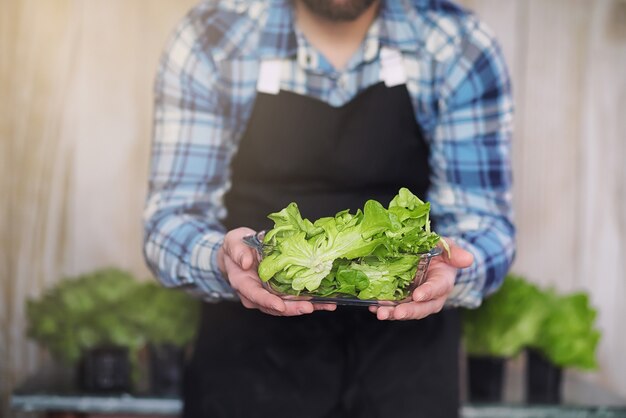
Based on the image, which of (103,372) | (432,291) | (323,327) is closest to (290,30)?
(323,327)

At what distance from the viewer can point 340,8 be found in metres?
1.15

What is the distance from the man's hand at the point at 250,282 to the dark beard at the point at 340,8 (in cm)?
37

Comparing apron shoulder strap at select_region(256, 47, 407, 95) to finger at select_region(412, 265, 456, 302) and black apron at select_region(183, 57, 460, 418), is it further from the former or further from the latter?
finger at select_region(412, 265, 456, 302)

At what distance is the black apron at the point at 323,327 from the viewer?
44.1 inches

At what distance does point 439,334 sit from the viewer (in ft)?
3.80

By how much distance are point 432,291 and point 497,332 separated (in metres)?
0.67

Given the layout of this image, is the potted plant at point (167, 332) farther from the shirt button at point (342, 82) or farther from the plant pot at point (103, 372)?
the shirt button at point (342, 82)

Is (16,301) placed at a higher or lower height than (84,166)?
lower

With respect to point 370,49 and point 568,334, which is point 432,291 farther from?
point 568,334

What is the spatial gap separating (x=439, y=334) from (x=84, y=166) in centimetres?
78

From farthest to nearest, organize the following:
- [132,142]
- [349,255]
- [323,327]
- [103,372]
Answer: [132,142] < [103,372] < [323,327] < [349,255]

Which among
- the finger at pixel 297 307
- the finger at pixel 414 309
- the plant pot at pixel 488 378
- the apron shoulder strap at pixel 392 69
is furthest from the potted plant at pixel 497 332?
the finger at pixel 297 307

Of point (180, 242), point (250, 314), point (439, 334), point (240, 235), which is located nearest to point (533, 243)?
point (439, 334)

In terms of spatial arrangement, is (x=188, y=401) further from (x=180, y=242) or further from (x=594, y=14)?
(x=594, y=14)
